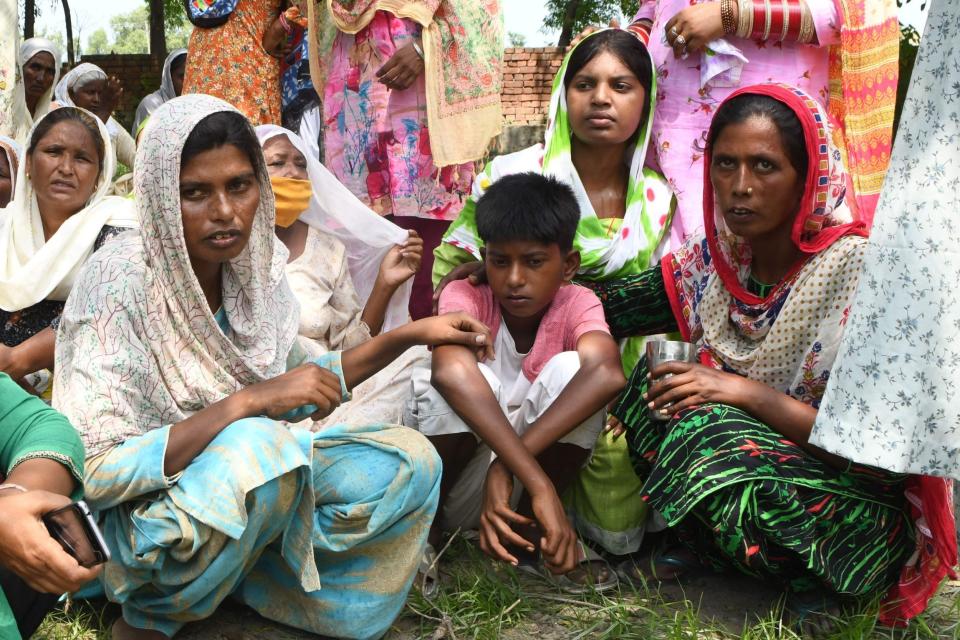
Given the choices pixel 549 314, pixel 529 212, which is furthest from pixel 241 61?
pixel 549 314

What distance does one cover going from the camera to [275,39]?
525cm

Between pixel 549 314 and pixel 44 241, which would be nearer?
pixel 549 314

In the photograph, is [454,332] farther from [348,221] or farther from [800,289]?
[348,221]

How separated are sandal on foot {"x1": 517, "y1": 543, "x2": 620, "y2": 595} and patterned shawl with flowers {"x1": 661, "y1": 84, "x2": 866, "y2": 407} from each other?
2.37ft

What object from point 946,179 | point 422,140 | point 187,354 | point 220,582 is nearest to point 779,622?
A: point 946,179

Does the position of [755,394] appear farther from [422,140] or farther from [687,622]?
[422,140]

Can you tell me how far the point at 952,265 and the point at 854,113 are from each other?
5.59ft

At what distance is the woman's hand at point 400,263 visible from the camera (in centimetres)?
407

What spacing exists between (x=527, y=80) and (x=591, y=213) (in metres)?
11.7

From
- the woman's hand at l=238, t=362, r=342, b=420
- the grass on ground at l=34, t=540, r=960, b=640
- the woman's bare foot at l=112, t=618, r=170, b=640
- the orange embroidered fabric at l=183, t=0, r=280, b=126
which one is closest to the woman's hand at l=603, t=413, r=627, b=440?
the grass on ground at l=34, t=540, r=960, b=640

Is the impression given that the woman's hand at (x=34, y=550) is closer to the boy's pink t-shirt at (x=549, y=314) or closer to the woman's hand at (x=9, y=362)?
the boy's pink t-shirt at (x=549, y=314)

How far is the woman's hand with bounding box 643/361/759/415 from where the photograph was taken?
9.38ft

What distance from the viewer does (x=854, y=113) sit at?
13.0 feet

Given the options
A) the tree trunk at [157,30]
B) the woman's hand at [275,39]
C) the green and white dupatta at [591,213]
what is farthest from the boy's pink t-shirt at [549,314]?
the tree trunk at [157,30]
